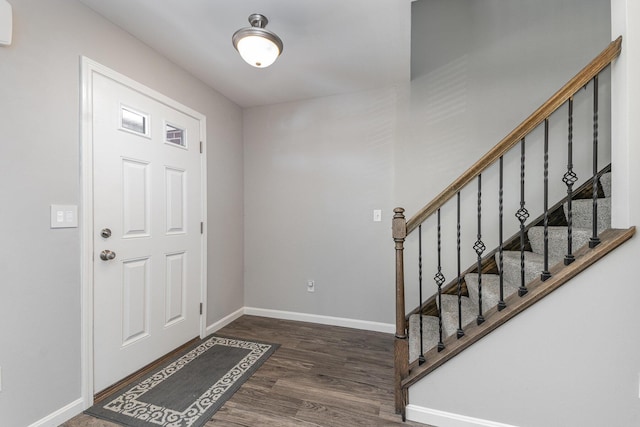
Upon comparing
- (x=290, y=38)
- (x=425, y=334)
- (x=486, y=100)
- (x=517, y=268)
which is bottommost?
(x=425, y=334)

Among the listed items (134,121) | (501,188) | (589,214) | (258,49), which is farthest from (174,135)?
(589,214)

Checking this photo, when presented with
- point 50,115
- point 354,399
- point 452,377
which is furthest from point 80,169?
point 452,377

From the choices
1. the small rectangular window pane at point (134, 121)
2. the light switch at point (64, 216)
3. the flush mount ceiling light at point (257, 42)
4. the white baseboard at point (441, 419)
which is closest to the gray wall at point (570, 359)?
the white baseboard at point (441, 419)

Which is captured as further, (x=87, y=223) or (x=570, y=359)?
(x=87, y=223)

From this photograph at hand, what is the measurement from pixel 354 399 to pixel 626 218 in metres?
1.71

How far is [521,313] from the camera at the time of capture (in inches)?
54.6

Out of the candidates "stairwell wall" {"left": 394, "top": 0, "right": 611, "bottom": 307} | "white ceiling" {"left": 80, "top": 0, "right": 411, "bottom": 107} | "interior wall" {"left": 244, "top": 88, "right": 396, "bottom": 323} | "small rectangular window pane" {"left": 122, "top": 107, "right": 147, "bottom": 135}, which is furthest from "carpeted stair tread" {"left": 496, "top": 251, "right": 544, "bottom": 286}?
"small rectangular window pane" {"left": 122, "top": 107, "right": 147, "bottom": 135}

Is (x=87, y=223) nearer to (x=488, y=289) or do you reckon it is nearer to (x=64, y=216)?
(x=64, y=216)

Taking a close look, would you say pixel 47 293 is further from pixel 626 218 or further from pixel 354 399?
pixel 626 218

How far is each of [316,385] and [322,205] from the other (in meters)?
1.64

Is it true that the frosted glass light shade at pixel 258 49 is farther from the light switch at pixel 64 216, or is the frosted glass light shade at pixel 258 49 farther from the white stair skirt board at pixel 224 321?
the white stair skirt board at pixel 224 321

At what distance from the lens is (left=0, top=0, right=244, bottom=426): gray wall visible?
4.51ft

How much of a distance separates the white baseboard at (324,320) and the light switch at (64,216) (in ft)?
6.66

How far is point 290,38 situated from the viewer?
1.98 m
